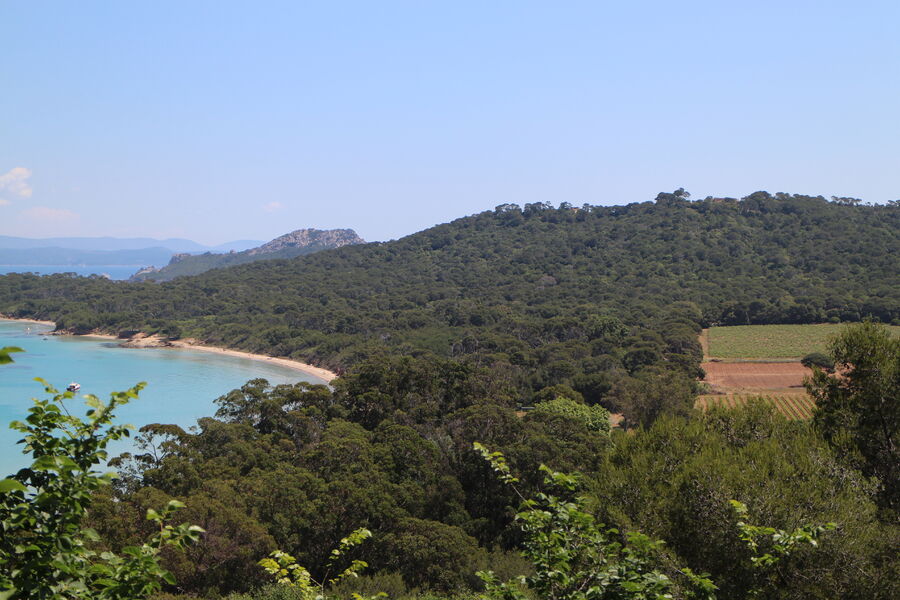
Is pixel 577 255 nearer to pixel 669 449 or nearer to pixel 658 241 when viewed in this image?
pixel 658 241

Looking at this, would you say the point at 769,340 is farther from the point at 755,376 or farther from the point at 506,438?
the point at 506,438

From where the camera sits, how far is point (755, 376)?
3831cm

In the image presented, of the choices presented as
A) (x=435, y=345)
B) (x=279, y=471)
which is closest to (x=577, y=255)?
(x=435, y=345)

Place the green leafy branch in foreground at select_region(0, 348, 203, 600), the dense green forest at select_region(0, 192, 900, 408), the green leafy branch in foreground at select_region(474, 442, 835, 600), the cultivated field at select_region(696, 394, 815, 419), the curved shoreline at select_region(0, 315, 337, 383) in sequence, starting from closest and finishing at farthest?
the green leafy branch in foreground at select_region(0, 348, 203, 600)
the green leafy branch in foreground at select_region(474, 442, 835, 600)
the cultivated field at select_region(696, 394, 815, 419)
the dense green forest at select_region(0, 192, 900, 408)
the curved shoreline at select_region(0, 315, 337, 383)

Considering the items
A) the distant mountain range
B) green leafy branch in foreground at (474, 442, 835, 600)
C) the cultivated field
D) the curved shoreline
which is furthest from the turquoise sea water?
the distant mountain range

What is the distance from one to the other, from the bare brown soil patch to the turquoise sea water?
26.3 meters

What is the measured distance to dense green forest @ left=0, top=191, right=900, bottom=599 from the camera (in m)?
7.85

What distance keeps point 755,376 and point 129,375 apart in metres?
42.7

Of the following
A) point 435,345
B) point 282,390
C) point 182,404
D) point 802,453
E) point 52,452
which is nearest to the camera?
point 52,452

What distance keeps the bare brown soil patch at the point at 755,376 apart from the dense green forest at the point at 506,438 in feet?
9.62

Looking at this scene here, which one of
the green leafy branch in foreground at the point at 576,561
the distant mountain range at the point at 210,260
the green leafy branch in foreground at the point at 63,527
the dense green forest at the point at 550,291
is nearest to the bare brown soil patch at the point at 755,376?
the dense green forest at the point at 550,291

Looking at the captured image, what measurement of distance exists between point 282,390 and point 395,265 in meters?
62.5

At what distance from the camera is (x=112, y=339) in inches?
2366

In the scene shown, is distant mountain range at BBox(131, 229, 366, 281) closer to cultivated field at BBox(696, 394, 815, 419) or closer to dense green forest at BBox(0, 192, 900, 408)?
dense green forest at BBox(0, 192, 900, 408)
